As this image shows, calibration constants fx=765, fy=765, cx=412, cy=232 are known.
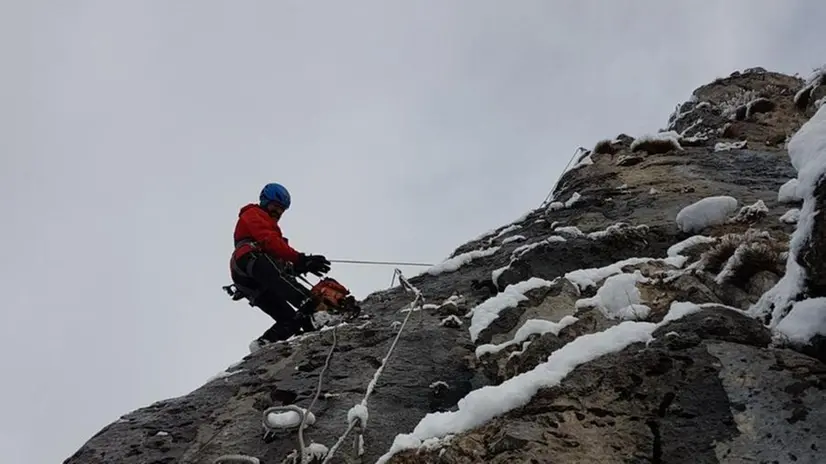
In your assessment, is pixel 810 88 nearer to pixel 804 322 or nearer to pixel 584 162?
pixel 584 162

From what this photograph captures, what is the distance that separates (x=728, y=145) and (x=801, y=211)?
302 inches

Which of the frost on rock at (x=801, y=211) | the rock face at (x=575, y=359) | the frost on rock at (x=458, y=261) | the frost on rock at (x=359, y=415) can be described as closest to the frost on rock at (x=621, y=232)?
the rock face at (x=575, y=359)

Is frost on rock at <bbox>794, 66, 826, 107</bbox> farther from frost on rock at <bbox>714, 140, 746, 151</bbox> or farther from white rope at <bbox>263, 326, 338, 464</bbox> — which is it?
white rope at <bbox>263, 326, 338, 464</bbox>

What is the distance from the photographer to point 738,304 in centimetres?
532

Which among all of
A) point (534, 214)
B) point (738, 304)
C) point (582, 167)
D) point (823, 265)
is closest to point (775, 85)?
point (582, 167)

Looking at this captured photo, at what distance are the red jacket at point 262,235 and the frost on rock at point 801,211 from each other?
6.26 metres

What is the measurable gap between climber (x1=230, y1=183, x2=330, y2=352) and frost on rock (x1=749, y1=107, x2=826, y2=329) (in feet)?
19.1

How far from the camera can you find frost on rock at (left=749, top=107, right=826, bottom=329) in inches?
155

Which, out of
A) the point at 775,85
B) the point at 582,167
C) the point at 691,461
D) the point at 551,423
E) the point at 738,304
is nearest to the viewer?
the point at 691,461

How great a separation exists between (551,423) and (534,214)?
21.4 feet

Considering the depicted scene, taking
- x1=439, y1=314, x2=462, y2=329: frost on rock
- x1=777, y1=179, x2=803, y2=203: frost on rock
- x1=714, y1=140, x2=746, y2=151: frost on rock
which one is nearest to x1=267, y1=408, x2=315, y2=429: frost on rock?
x1=439, y1=314, x2=462, y2=329: frost on rock

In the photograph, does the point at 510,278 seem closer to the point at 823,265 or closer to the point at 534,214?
the point at 534,214

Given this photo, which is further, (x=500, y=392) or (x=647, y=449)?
(x=500, y=392)

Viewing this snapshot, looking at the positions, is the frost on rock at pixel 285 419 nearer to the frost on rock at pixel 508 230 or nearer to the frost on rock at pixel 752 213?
the frost on rock at pixel 752 213
